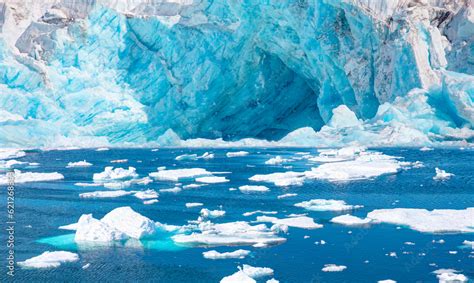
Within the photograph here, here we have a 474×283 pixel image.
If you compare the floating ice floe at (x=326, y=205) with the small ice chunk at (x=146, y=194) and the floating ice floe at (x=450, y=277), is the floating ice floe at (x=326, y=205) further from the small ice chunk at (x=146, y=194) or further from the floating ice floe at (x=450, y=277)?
the floating ice floe at (x=450, y=277)

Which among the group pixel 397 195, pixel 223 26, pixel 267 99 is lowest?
pixel 397 195

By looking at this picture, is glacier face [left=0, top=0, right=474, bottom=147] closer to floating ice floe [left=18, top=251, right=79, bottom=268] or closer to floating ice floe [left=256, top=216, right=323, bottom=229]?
floating ice floe [left=256, top=216, right=323, bottom=229]

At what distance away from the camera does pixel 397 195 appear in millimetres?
18500

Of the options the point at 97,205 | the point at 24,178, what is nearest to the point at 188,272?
the point at 97,205

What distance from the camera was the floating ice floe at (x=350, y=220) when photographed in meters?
15.0

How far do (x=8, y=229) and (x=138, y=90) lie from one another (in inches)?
997

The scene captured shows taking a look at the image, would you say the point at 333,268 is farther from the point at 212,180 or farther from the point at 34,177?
the point at 34,177

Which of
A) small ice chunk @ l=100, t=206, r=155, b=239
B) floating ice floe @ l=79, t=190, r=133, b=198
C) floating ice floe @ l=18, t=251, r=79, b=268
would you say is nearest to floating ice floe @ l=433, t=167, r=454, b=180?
floating ice floe @ l=79, t=190, r=133, b=198

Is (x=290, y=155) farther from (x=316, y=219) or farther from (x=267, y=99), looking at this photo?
(x=316, y=219)

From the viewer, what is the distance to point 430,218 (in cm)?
1478

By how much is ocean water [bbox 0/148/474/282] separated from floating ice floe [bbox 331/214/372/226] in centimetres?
27

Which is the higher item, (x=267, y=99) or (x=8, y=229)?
(x=267, y=99)

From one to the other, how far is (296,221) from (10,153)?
87.5ft

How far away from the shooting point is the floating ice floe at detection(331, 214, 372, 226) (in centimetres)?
1500
